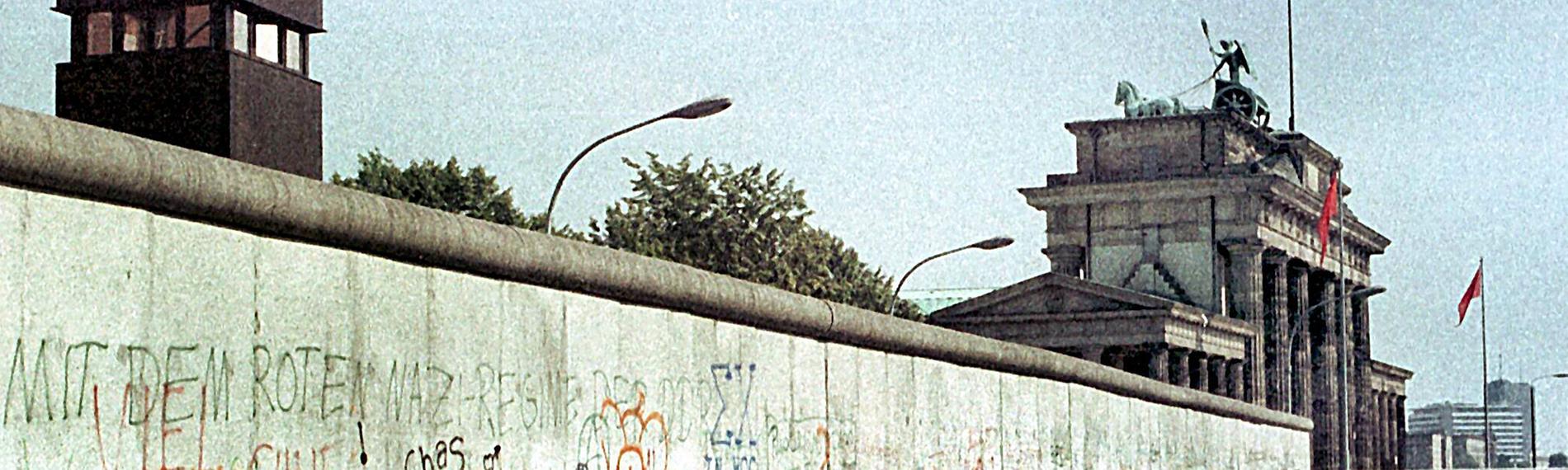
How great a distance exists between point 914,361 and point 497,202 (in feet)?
162

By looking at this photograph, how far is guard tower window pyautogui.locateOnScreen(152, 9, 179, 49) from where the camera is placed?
28.3 m

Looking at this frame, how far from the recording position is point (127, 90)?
28.0 metres

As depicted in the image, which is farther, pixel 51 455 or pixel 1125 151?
pixel 1125 151

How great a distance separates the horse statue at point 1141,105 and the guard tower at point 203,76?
7333 centimetres

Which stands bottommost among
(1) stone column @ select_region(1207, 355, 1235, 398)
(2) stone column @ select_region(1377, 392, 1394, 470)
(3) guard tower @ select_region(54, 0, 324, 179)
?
(2) stone column @ select_region(1377, 392, 1394, 470)

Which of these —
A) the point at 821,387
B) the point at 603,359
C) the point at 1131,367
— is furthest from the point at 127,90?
the point at 1131,367

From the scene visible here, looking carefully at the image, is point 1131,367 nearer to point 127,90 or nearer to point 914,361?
point 127,90

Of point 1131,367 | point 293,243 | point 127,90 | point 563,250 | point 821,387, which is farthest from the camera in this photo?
point 1131,367

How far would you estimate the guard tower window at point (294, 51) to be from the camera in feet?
97.3

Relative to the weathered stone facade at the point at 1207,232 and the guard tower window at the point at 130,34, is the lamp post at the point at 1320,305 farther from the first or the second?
the guard tower window at the point at 130,34

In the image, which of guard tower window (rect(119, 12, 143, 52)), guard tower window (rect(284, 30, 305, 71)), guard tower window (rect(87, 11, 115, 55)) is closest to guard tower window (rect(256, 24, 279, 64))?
guard tower window (rect(284, 30, 305, 71))

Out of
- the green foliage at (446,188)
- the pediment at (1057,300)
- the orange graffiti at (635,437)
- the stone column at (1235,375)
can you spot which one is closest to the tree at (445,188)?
the green foliage at (446,188)

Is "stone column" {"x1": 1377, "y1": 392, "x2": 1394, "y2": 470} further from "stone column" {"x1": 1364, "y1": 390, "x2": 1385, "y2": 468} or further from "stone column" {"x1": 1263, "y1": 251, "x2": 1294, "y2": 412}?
"stone column" {"x1": 1263, "y1": 251, "x2": 1294, "y2": 412}

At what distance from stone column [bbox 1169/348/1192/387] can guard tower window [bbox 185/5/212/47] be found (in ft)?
190
